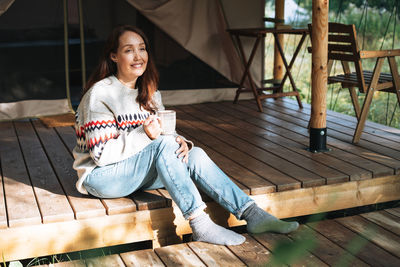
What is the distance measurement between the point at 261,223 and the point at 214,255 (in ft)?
0.94

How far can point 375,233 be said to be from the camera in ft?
8.27

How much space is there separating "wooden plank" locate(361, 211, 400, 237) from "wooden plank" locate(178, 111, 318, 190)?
12.7 inches

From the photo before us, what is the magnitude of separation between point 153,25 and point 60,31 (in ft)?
2.96

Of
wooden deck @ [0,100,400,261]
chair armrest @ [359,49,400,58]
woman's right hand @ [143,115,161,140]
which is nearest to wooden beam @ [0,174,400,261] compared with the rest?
wooden deck @ [0,100,400,261]

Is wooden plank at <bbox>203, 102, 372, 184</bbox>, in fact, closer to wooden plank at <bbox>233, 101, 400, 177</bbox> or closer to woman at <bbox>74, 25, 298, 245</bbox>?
wooden plank at <bbox>233, 101, 400, 177</bbox>

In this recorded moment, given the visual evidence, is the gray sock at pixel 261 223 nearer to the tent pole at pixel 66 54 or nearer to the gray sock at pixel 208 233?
the gray sock at pixel 208 233

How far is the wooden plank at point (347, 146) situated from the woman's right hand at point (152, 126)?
140 centimetres

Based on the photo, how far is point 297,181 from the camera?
9.12 feet

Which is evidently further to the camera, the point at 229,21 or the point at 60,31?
the point at 229,21

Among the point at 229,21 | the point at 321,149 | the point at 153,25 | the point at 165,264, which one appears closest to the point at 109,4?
the point at 153,25

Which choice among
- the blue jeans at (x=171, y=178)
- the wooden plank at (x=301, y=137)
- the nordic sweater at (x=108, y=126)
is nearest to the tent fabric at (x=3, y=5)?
the wooden plank at (x=301, y=137)

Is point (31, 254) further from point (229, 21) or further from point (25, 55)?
point (229, 21)

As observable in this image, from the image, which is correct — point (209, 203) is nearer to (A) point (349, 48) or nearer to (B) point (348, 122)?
(A) point (349, 48)

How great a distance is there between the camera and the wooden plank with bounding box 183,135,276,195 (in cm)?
268
